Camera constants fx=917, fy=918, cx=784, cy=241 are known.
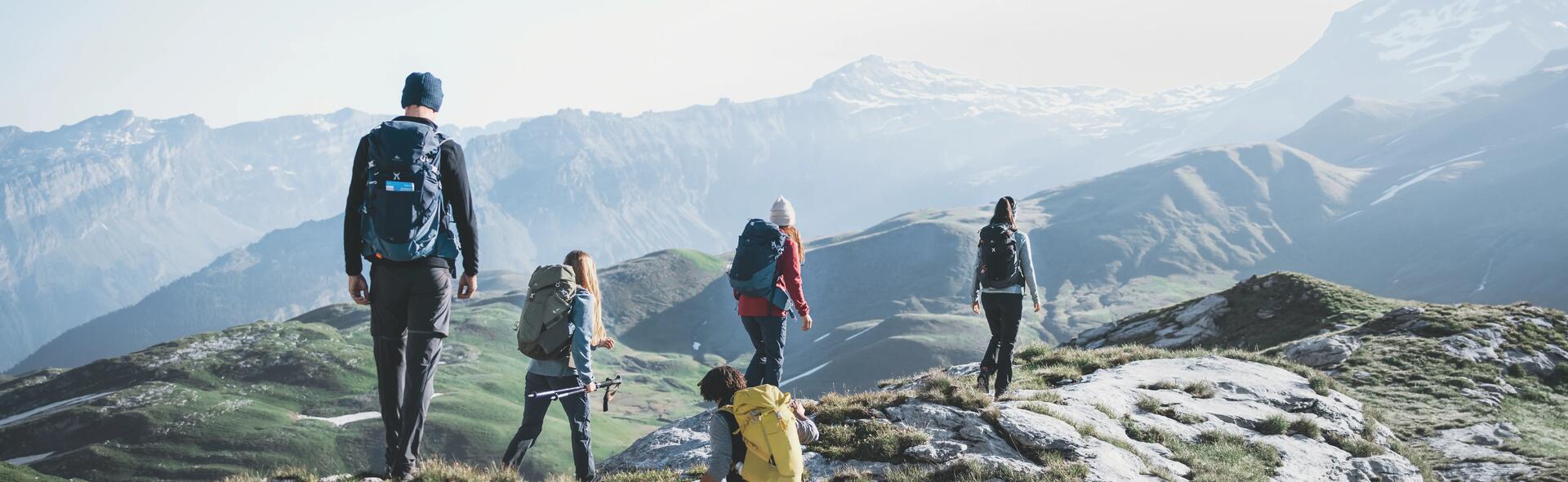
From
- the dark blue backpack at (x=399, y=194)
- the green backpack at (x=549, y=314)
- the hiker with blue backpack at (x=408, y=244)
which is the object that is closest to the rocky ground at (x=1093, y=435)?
the green backpack at (x=549, y=314)

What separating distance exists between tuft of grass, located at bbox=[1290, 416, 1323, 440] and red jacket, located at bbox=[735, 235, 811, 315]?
9.54 meters

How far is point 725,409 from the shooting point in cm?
974

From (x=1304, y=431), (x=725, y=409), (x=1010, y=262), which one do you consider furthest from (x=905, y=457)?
(x=1304, y=431)

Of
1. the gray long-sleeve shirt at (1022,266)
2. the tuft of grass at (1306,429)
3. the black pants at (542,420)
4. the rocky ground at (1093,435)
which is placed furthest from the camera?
the gray long-sleeve shirt at (1022,266)

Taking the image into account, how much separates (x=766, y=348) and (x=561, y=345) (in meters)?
3.76

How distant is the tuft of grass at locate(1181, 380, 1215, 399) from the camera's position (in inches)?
717

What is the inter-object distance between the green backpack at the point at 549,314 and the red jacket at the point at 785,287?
11.1ft

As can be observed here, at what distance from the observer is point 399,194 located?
31.8 feet

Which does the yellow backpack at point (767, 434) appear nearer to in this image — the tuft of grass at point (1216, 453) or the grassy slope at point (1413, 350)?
the tuft of grass at point (1216, 453)

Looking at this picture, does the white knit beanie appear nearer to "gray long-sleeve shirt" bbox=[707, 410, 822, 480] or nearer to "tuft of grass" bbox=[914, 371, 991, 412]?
"tuft of grass" bbox=[914, 371, 991, 412]

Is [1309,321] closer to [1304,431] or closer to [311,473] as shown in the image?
[1304,431]

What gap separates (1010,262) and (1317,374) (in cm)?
976

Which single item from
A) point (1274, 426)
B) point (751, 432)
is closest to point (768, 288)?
point (751, 432)

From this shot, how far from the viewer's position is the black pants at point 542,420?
11.8 meters
